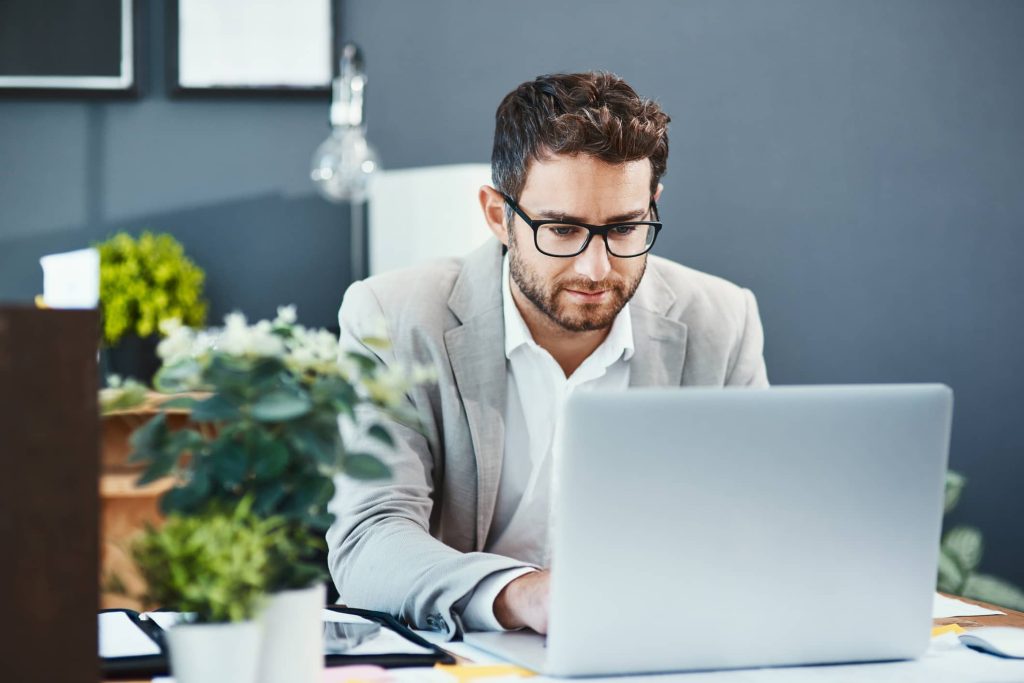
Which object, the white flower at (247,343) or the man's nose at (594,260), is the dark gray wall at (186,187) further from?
the white flower at (247,343)

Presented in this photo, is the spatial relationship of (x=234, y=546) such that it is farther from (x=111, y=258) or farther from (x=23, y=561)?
(x=111, y=258)

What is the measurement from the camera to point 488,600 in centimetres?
136

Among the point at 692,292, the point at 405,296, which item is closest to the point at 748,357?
the point at 692,292

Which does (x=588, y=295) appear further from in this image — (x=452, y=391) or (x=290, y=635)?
(x=290, y=635)

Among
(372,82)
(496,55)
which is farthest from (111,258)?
(496,55)

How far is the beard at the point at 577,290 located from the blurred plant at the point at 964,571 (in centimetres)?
187

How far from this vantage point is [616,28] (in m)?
3.55

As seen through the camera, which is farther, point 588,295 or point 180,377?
point 588,295

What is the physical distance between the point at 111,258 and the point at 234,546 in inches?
90.4

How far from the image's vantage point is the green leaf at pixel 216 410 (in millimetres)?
977

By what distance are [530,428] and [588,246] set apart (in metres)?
0.31

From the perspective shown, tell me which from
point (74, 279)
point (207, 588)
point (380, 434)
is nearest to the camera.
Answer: point (207, 588)

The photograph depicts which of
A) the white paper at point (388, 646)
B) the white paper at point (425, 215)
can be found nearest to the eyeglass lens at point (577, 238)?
→ the white paper at point (388, 646)

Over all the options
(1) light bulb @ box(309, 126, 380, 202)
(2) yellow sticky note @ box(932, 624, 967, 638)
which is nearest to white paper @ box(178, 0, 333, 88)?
(1) light bulb @ box(309, 126, 380, 202)
